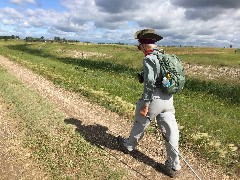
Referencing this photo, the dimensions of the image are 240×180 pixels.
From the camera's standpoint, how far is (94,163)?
8.95 meters

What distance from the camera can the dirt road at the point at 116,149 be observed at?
28.8 feet

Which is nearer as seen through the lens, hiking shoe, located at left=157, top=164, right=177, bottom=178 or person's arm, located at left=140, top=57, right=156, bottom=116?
person's arm, located at left=140, top=57, right=156, bottom=116

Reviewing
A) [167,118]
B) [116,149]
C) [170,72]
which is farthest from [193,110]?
[170,72]

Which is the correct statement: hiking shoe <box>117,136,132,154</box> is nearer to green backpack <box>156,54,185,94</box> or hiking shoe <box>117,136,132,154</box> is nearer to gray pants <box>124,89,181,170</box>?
gray pants <box>124,89,181,170</box>

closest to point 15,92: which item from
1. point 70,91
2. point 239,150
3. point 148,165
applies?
point 70,91

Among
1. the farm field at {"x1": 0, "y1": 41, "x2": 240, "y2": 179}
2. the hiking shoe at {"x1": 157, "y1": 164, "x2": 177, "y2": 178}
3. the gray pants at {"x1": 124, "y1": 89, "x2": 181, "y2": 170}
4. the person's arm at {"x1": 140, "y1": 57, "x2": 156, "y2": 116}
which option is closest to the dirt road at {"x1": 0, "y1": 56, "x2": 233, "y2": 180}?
the hiking shoe at {"x1": 157, "y1": 164, "x2": 177, "y2": 178}

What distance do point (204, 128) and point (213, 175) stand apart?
11.7 ft

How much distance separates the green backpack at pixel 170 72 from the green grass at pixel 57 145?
270cm

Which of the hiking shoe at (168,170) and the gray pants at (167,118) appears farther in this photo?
the hiking shoe at (168,170)

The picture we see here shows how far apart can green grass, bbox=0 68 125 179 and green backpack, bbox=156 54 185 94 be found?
2700mm

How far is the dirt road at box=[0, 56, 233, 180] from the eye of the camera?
879 centimetres

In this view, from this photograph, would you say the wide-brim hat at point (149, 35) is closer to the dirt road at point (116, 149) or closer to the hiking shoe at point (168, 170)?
the hiking shoe at point (168, 170)

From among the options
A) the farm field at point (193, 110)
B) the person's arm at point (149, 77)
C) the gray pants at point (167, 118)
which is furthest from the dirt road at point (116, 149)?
the person's arm at point (149, 77)

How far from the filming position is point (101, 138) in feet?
Result: 35.8
